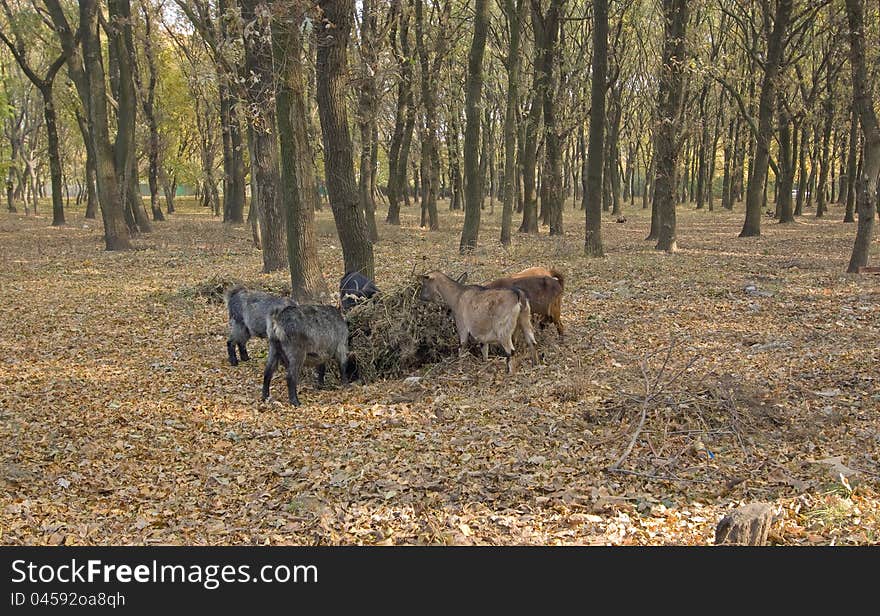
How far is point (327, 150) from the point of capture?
32.8 feet

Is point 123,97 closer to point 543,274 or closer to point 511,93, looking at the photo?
point 511,93

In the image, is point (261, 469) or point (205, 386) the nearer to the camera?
point (261, 469)

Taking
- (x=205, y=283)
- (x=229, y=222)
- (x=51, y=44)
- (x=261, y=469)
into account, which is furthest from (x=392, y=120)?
(x=261, y=469)

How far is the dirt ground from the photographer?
Answer: 4535mm

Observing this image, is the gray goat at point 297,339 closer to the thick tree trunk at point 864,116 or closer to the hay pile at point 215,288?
the hay pile at point 215,288

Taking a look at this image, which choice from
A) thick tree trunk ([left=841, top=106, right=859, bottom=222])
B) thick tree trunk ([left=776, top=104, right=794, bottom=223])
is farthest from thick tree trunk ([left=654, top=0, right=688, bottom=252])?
thick tree trunk ([left=776, top=104, right=794, bottom=223])

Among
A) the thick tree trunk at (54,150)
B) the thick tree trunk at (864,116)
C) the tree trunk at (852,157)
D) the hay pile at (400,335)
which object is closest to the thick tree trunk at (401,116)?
the thick tree trunk at (54,150)

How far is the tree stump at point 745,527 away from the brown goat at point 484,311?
147 inches

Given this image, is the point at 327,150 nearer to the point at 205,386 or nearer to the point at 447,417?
the point at 205,386

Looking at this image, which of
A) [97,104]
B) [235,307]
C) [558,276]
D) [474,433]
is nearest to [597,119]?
[558,276]

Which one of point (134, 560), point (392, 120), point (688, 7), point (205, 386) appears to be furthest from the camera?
point (392, 120)

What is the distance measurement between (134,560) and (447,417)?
3.41 metres

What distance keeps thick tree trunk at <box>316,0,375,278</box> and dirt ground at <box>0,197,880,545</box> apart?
6.60 ft

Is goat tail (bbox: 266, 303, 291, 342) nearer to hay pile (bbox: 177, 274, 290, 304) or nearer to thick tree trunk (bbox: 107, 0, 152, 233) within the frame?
hay pile (bbox: 177, 274, 290, 304)
